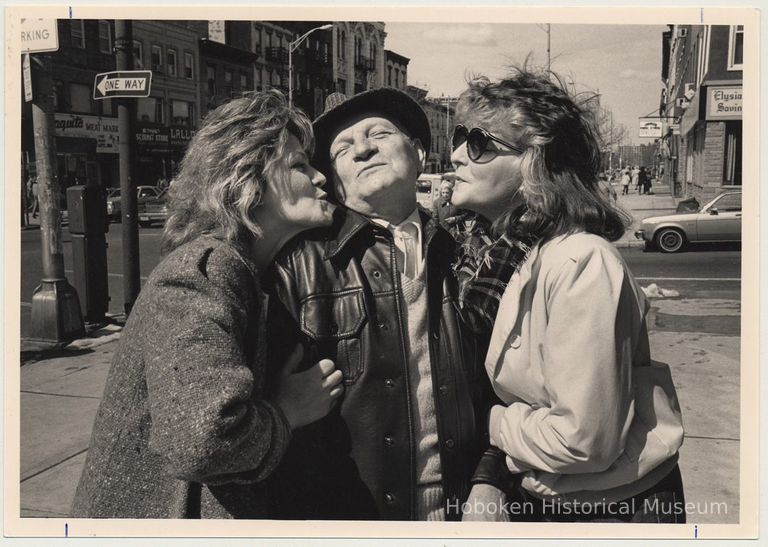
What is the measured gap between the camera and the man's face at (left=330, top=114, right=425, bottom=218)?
6.93 feet

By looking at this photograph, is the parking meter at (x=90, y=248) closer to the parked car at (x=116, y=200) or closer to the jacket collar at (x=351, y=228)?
the jacket collar at (x=351, y=228)

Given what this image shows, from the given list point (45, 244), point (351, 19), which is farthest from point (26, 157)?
point (351, 19)

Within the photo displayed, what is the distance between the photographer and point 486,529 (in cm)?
211

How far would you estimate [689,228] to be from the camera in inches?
510

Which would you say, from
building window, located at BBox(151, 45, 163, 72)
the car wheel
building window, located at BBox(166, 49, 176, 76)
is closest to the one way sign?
the car wheel

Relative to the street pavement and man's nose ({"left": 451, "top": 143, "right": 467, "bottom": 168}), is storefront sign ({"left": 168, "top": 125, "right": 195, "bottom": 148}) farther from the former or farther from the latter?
man's nose ({"left": 451, "top": 143, "right": 467, "bottom": 168})

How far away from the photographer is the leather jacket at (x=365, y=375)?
195cm

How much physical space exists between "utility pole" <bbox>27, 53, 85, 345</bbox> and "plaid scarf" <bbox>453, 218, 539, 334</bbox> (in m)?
5.68

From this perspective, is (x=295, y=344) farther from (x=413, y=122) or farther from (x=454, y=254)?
(x=413, y=122)

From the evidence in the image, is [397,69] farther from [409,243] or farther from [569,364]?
[569,364]

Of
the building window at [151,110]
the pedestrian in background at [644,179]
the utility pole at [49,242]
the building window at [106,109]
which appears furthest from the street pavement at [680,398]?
the building window at [151,110]

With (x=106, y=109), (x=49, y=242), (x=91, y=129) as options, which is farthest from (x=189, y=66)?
(x=49, y=242)

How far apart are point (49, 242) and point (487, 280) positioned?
604cm

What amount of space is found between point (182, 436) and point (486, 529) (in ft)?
3.47
